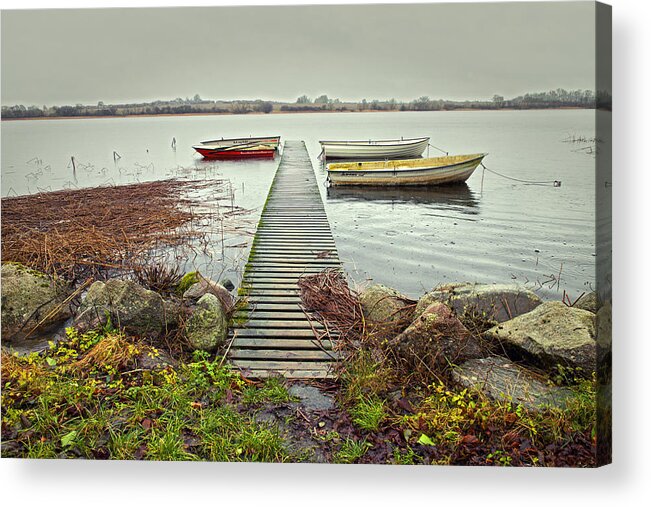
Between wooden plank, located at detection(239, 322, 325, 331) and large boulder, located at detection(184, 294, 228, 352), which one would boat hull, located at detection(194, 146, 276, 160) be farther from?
wooden plank, located at detection(239, 322, 325, 331)

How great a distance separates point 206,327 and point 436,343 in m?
1.71

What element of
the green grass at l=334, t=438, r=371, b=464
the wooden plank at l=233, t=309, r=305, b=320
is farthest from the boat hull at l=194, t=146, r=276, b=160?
the green grass at l=334, t=438, r=371, b=464

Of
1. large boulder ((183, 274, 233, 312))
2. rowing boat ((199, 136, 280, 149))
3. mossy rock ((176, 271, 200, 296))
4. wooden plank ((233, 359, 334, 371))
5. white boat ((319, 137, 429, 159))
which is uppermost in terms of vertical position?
rowing boat ((199, 136, 280, 149))

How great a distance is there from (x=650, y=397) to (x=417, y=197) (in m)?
2.73

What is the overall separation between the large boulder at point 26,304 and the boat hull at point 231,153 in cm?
161

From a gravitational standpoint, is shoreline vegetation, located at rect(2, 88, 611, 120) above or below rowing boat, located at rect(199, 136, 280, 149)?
above

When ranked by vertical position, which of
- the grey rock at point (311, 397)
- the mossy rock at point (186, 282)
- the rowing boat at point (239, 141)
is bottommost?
the grey rock at point (311, 397)

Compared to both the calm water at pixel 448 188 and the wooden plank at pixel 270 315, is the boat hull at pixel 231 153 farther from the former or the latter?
the wooden plank at pixel 270 315

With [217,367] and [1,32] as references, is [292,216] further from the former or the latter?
[1,32]

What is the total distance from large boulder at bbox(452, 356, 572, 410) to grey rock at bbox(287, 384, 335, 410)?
889mm

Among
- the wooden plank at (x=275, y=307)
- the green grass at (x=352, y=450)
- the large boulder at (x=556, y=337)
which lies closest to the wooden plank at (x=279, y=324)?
the wooden plank at (x=275, y=307)

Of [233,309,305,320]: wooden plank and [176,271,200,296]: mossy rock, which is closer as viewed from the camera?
[233,309,305,320]: wooden plank

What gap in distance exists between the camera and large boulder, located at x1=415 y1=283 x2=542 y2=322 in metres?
4.11

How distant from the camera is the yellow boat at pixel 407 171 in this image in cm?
491
